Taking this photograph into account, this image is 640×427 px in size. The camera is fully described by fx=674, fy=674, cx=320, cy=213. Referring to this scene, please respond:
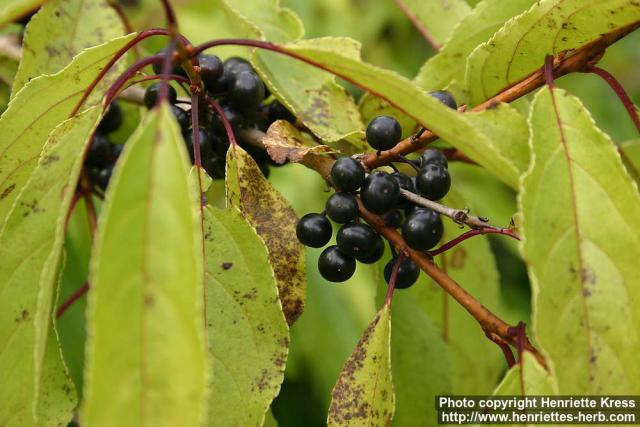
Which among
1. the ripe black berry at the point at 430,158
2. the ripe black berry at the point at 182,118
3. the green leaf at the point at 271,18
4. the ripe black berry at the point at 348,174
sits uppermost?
the green leaf at the point at 271,18

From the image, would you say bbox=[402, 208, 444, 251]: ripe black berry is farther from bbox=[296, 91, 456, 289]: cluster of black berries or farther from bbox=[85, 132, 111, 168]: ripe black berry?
bbox=[85, 132, 111, 168]: ripe black berry

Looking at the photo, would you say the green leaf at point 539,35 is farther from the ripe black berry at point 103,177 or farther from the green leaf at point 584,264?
the ripe black berry at point 103,177

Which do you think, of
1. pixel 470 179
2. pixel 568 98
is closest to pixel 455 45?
pixel 568 98

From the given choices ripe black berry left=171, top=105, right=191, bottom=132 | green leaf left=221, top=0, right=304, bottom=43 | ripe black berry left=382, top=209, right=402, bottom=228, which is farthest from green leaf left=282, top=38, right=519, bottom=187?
green leaf left=221, top=0, right=304, bottom=43

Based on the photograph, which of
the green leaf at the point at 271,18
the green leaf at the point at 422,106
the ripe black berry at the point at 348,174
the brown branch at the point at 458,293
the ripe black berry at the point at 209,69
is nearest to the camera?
the green leaf at the point at 422,106

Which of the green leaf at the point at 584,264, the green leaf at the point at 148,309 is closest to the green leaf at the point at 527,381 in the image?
the green leaf at the point at 584,264

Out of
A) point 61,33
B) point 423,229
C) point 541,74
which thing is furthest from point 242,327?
point 61,33

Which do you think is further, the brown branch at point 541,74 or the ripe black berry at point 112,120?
the ripe black berry at point 112,120

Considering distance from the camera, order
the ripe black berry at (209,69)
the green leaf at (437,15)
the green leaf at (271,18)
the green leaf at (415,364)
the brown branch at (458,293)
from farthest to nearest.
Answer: the green leaf at (437,15), the green leaf at (271,18), the green leaf at (415,364), the ripe black berry at (209,69), the brown branch at (458,293)
